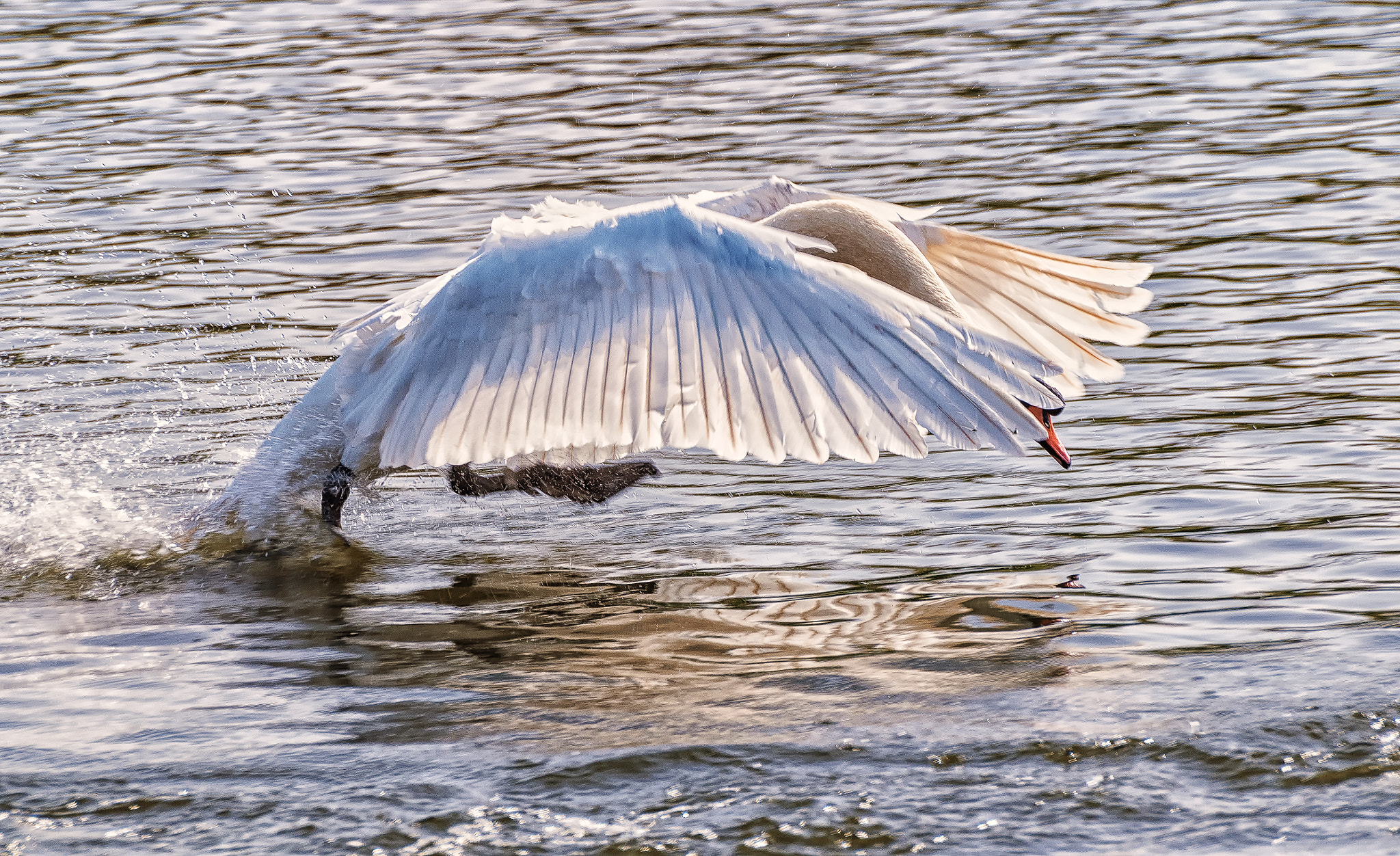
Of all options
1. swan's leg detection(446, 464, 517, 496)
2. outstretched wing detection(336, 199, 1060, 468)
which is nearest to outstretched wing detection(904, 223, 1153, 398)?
outstretched wing detection(336, 199, 1060, 468)

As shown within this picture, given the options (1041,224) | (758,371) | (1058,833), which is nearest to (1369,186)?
(1041,224)

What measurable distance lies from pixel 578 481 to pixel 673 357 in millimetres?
1633

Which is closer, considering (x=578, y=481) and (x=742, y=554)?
(x=742, y=554)

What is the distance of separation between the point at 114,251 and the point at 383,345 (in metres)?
5.11

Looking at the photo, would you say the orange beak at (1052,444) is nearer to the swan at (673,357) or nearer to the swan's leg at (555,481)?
the swan at (673,357)

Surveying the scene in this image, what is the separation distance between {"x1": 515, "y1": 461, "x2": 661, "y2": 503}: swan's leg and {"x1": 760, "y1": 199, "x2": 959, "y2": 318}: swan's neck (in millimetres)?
1156

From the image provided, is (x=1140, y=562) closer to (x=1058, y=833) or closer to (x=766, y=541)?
(x=766, y=541)

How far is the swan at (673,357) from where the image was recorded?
4.82 m

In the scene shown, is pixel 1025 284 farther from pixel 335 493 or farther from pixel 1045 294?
pixel 335 493

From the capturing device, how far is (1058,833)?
3734mm

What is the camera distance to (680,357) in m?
5.16

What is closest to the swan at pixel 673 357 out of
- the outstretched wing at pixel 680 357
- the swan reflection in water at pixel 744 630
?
the outstretched wing at pixel 680 357

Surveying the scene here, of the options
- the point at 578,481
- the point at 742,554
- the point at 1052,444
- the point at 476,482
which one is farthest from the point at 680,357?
the point at 476,482

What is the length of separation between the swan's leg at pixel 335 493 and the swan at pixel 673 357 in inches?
0.6
